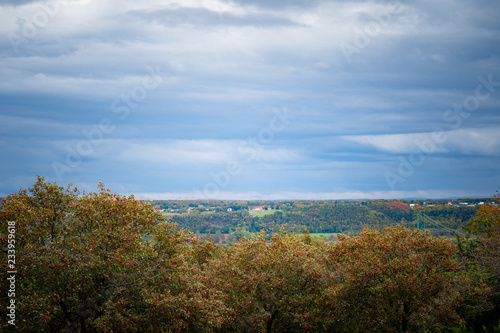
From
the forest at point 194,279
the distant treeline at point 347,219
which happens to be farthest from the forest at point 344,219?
the forest at point 194,279

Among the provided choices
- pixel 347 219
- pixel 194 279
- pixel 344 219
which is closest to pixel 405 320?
pixel 194 279

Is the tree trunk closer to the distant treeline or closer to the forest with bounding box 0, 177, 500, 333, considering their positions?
the forest with bounding box 0, 177, 500, 333

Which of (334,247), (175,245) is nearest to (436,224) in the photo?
(334,247)

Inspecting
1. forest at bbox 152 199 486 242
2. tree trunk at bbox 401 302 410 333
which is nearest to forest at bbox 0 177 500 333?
tree trunk at bbox 401 302 410 333

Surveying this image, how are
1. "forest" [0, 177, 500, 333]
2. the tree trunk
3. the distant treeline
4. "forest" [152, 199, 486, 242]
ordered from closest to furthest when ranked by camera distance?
"forest" [0, 177, 500, 333], the tree trunk, "forest" [152, 199, 486, 242], the distant treeline

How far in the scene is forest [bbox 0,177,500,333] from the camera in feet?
92.3

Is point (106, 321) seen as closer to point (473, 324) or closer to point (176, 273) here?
point (176, 273)

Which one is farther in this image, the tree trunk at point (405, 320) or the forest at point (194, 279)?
the tree trunk at point (405, 320)

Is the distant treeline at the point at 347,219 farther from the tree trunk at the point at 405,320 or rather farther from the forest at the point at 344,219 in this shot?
the tree trunk at the point at 405,320

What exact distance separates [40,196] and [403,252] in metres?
30.5

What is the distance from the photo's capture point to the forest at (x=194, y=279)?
2812cm

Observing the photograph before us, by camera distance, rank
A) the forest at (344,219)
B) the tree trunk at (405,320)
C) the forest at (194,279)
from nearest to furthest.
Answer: the forest at (194,279)
the tree trunk at (405,320)
the forest at (344,219)

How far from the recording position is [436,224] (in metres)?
152

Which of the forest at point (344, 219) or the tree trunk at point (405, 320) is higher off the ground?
the forest at point (344, 219)
